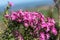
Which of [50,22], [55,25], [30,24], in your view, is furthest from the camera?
[55,25]

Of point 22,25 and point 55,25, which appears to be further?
point 55,25

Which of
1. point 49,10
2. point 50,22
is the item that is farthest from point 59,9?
point 50,22

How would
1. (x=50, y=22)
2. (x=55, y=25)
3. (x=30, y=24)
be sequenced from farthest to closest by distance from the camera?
(x=55, y=25)
(x=50, y=22)
(x=30, y=24)

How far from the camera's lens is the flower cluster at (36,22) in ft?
12.2

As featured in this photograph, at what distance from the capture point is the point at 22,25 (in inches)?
150

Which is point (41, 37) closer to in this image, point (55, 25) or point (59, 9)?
point (55, 25)

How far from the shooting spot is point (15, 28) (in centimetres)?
389

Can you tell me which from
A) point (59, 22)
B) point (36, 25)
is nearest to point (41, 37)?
point (36, 25)

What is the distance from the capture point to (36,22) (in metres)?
3.73

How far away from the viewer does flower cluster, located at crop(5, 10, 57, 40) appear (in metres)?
3.72

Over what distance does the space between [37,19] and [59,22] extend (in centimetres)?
68

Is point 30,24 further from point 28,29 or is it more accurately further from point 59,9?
point 59,9

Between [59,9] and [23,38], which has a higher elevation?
[59,9]

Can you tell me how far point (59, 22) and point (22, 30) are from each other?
0.76m
